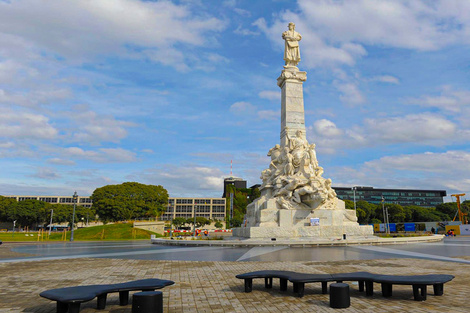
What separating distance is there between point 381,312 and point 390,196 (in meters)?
131

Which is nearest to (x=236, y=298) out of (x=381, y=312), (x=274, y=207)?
(x=381, y=312)

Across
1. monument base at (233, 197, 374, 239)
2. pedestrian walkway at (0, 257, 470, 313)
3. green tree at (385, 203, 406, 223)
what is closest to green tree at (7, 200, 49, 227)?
monument base at (233, 197, 374, 239)

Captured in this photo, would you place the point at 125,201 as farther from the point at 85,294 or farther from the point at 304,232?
the point at 85,294

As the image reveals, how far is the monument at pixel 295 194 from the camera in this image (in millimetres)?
22891

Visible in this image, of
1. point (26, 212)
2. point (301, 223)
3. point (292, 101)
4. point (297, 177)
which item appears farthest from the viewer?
point (26, 212)

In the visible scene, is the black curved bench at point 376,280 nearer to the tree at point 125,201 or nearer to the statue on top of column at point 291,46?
the statue on top of column at point 291,46

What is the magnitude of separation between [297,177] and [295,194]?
4.80ft

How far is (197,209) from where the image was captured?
358ft

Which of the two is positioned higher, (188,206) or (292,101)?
(292,101)

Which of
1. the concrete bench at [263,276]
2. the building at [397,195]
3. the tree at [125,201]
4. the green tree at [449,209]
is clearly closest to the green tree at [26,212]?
the tree at [125,201]

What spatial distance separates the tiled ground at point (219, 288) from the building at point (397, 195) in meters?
115

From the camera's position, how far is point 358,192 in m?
123

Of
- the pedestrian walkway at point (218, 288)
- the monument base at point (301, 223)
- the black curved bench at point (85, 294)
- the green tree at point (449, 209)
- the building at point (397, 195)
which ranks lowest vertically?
the pedestrian walkway at point (218, 288)

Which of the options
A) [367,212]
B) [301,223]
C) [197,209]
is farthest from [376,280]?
[197,209]
